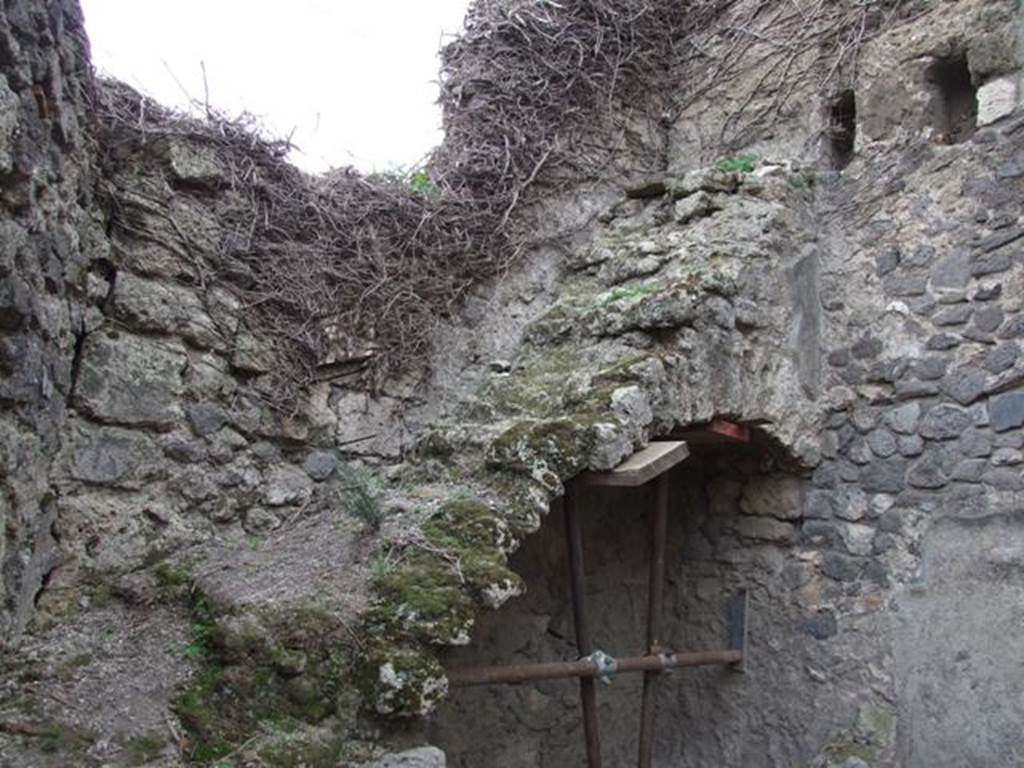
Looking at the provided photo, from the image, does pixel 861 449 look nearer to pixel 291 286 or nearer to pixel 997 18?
pixel 997 18

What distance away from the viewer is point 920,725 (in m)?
3.46

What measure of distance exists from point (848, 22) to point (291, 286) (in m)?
2.93

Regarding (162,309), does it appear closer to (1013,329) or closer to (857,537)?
(857,537)

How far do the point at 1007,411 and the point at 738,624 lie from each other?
4.77ft

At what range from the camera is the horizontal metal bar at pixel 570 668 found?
2.83m

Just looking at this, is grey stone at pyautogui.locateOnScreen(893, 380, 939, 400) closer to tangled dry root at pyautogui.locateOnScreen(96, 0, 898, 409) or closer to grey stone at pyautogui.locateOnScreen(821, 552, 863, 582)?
grey stone at pyautogui.locateOnScreen(821, 552, 863, 582)

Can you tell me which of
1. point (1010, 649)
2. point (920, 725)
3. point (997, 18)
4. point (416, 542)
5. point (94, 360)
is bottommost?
point (920, 725)

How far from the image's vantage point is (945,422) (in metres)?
3.58

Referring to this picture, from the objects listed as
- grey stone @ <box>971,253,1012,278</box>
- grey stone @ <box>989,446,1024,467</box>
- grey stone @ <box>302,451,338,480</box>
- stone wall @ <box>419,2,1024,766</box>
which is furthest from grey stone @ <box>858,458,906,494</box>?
grey stone @ <box>302,451,338,480</box>

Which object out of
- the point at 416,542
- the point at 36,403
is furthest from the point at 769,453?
the point at 36,403

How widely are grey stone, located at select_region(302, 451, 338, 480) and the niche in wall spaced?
9.64ft

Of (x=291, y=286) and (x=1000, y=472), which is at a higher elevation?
(x=291, y=286)

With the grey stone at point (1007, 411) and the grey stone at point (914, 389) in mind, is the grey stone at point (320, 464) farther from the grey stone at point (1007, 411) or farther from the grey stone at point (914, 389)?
the grey stone at point (1007, 411)

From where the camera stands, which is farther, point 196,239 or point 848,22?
point 848,22
